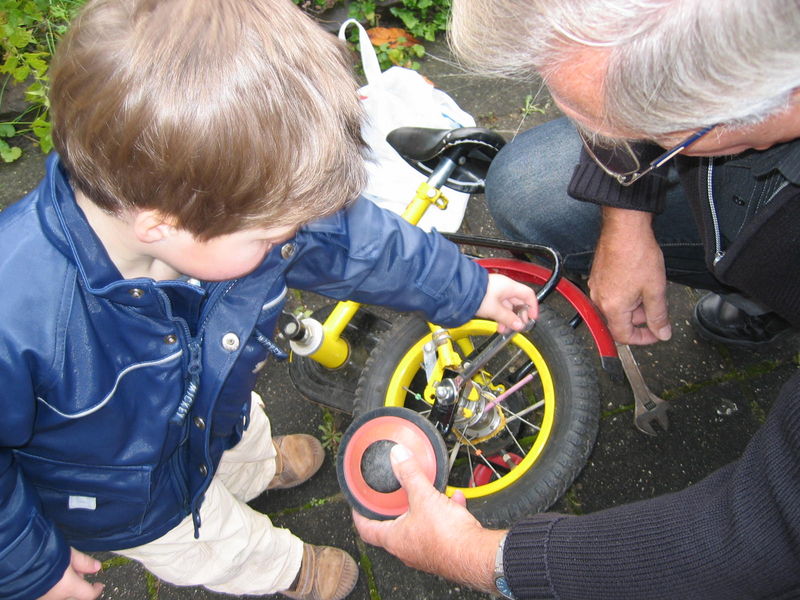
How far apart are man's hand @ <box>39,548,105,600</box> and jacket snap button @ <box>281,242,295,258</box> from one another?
0.70m

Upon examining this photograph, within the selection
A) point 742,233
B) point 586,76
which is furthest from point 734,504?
point 586,76

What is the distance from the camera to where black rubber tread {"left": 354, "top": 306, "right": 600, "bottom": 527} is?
4.96ft

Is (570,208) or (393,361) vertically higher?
(570,208)

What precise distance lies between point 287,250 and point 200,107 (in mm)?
400

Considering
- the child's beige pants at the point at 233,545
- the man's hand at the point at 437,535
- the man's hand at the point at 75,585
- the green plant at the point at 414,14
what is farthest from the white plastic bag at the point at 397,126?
the man's hand at the point at 75,585

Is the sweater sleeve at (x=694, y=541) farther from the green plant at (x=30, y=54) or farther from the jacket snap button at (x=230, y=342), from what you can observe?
the green plant at (x=30, y=54)

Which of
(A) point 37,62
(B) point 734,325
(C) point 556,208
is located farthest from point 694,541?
(A) point 37,62

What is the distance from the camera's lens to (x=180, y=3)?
2.78 feet

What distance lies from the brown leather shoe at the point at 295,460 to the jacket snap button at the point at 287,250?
0.81 metres

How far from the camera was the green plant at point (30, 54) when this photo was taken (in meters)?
2.43

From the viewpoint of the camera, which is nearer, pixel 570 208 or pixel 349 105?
pixel 349 105

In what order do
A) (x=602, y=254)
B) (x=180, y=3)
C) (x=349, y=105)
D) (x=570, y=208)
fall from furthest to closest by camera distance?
(x=570, y=208)
(x=602, y=254)
(x=349, y=105)
(x=180, y=3)

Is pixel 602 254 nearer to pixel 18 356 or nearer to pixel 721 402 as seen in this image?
pixel 721 402

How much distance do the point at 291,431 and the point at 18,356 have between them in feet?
3.66
